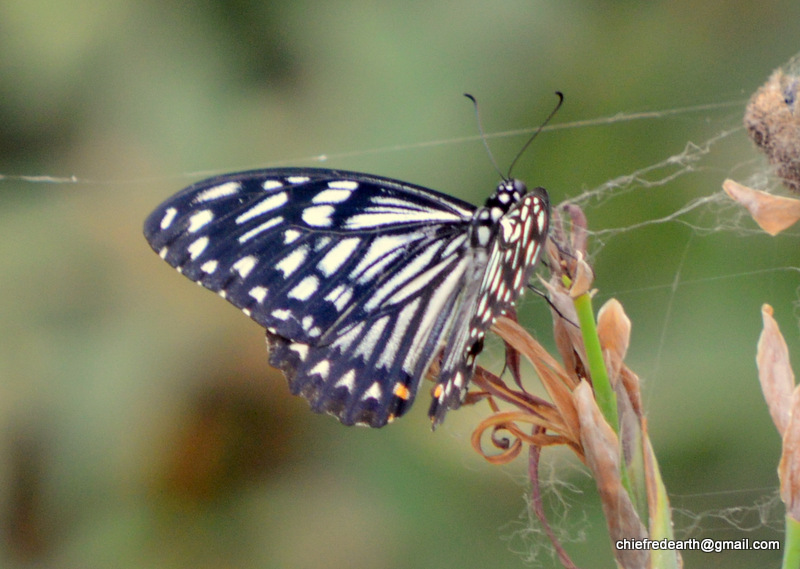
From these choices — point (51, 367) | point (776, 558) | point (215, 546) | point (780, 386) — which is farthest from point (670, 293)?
point (51, 367)

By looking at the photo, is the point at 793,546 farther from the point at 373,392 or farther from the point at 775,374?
the point at 373,392

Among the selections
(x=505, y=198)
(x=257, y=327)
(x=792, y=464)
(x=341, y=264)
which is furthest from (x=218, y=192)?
(x=792, y=464)

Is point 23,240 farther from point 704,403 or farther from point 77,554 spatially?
point 704,403

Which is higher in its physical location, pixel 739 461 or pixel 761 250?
pixel 761 250

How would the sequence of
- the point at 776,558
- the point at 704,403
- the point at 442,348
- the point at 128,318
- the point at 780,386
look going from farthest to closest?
the point at 128,318 → the point at 704,403 → the point at 776,558 → the point at 442,348 → the point at 780,386

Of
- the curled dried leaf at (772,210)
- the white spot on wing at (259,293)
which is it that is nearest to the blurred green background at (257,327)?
the white spot on wing at (259,293)

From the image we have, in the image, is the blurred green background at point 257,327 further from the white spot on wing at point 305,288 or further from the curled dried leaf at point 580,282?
the curled dried leaf at point 580,282
